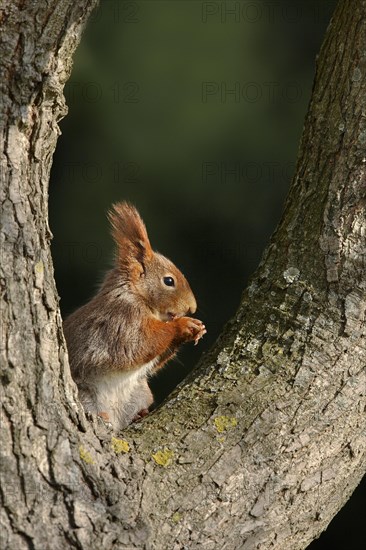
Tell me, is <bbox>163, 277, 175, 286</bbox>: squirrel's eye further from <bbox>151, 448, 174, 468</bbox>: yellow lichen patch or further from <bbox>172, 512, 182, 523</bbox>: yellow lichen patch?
<bbox>172, 512, 182, 523</bbox>: yellow lichen patch

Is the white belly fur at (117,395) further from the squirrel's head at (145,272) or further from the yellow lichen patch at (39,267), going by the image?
the yellow lichen patch at (39,267)

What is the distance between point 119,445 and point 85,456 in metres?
0.16

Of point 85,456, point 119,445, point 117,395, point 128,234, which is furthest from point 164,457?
point 128,234

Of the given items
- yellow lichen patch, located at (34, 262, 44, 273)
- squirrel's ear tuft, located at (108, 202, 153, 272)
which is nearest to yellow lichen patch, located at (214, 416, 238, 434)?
yellow lichen patch, located at (34, 262, 44, 273)

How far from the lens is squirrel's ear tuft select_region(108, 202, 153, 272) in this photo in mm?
3334

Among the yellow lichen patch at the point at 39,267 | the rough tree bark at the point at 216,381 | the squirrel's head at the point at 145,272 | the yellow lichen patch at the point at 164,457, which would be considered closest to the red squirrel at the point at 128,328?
the squirrel's head at the point at 145,272

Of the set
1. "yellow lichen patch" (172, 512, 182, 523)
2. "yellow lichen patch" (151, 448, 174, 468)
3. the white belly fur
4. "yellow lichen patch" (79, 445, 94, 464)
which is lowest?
the white belly fur

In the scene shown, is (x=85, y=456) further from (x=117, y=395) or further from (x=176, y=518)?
(x=117, y=395)

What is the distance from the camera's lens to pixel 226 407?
233cm

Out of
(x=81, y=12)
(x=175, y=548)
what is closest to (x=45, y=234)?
(x=81, y=12)

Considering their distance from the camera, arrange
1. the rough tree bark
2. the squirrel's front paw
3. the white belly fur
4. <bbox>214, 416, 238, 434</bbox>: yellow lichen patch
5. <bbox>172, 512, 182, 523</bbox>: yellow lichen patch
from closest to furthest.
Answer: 1. the rough tree bark
2. <bbox>172, 512, 182, 523</bbox>: yellow lichen patch
3. <bbox>214, 416, 238, 434</bbox>: yellow lichen patch
4. the white belly fur
5. the squirrel's front paw

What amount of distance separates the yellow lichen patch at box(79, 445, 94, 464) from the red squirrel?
81cm

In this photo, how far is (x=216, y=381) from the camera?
2.45 m

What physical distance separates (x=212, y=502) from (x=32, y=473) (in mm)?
487
